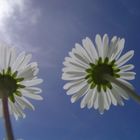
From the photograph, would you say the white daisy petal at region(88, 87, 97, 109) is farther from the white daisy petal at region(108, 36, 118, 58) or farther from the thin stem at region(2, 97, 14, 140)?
the thin stem at region(2, 97, 14, 140)

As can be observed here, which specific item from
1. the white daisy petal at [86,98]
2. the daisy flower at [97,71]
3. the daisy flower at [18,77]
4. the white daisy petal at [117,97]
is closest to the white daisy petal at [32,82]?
the daisy flower at [18,77]

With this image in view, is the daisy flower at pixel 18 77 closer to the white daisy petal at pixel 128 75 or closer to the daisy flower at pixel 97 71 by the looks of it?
the daisy flower at pixel 97 71

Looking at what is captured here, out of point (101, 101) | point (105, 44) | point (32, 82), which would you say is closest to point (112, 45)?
point (105, 44)

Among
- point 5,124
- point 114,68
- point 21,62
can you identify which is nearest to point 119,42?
point 114,68

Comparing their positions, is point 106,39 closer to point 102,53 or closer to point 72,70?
point 102,53

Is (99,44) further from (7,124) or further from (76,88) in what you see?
(7,124)
